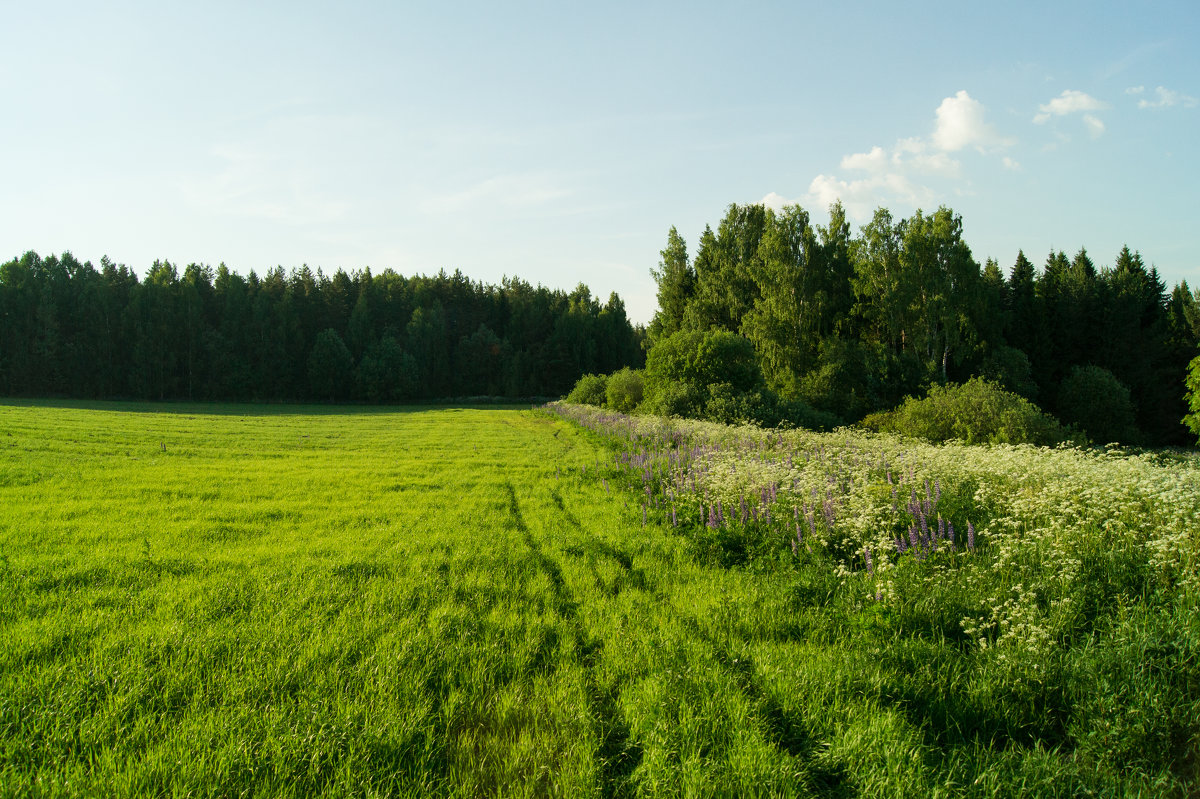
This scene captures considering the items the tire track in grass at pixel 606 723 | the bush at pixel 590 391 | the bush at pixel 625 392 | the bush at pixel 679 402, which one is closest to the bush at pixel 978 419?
the bush at pixel 679 402

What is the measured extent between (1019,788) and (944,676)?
1.12 m

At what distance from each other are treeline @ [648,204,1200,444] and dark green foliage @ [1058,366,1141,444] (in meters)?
0.10

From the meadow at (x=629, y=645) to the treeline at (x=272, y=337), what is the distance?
225 ft

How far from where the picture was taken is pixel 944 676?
4102 millimetres

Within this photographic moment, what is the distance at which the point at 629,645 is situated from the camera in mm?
4762

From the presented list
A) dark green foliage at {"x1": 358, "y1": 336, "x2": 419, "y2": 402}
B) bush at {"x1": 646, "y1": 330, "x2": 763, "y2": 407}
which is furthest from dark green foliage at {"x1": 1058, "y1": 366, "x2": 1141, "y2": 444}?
dark green foliage at {"x1": 358, "y1": 336, "x2": 419, "y2": 402}

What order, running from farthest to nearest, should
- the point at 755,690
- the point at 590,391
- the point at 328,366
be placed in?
the point at 328,366
the point at 590,391
the point at 755,690

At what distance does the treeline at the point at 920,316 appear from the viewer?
35219 mm

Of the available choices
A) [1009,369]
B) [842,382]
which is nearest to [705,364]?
[842,382]

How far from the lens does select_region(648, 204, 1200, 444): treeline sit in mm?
35219

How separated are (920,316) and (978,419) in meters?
14.8

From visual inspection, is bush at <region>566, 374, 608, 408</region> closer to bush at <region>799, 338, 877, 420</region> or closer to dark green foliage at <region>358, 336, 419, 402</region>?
bush at <region>799, 338, 877, 420</region>

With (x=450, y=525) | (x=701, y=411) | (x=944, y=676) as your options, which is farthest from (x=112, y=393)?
(x=944, y=676)

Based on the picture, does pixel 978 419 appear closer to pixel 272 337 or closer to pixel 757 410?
pixel 757 410
